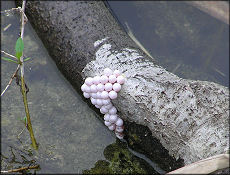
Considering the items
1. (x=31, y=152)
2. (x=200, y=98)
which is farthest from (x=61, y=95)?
(x=200, y=98)

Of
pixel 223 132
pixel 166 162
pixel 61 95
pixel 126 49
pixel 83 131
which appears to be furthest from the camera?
pixel 61 95

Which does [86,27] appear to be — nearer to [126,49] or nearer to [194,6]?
[126,49]

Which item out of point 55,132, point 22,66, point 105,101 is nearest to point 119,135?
point 105,101

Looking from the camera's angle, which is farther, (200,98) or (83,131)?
(83,131)

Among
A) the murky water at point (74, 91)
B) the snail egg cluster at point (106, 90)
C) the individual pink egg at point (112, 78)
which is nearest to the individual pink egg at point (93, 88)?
the snail egg cluster at point (106, 90)

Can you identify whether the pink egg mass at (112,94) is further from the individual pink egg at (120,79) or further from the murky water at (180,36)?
the murky water at (180,36)

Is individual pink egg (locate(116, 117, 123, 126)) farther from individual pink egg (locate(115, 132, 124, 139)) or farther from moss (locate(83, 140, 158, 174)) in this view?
moss (locate(83, 140, 158, 174))
